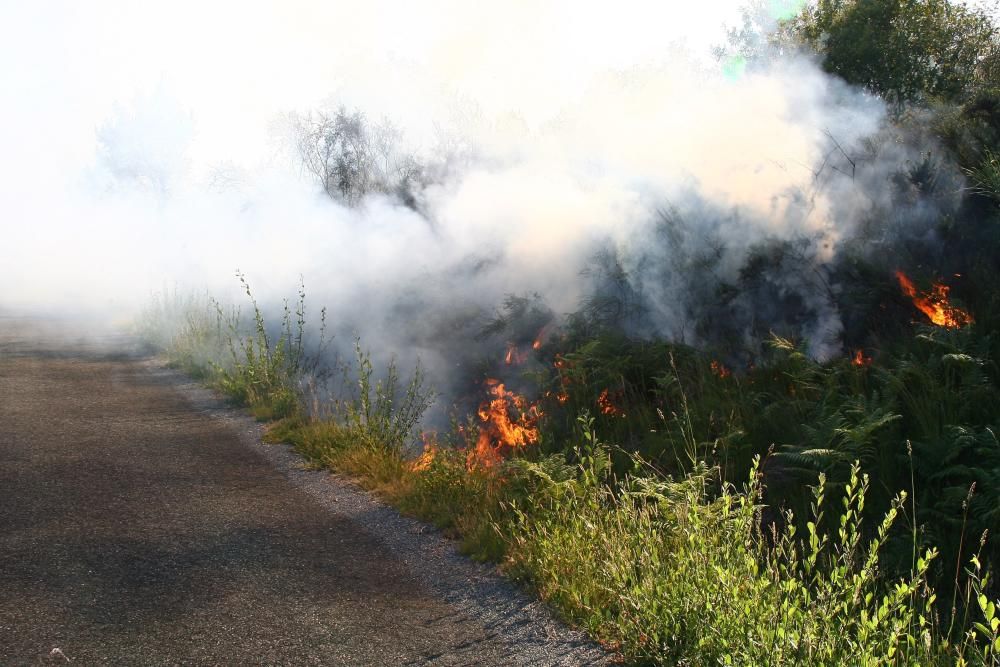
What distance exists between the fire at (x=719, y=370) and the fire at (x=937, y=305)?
1.55 meters

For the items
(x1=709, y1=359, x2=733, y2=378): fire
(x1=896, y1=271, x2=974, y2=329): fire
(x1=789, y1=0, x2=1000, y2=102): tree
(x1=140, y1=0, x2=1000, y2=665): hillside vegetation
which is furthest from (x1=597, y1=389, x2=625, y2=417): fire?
(x1=789, y1=0, x2=1000, y2=102): tree

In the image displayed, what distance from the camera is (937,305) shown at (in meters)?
6.56

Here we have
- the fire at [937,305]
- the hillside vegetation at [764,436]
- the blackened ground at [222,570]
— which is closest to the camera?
the hillside vegetation at [764,436]

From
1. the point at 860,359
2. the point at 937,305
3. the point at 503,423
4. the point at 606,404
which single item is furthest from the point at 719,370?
the point at 503,423

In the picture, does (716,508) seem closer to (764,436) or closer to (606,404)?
(764,436)

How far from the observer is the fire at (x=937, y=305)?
629 centimetres

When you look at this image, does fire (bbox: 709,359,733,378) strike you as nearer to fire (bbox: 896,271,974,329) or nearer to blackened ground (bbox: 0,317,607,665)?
fire (bbox: 896,271,974,329)

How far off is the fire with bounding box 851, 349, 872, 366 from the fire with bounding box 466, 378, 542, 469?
2.74m

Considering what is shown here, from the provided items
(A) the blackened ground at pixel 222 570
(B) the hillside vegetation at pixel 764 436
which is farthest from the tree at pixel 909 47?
(A) the blackened ground at pixel 222 570

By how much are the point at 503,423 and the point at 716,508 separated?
180 inches

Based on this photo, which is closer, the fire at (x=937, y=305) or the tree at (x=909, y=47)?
the fire at (x=937, y=305)

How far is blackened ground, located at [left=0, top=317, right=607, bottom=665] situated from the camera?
3668 mm

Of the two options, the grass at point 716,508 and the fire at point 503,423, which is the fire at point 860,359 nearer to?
the grass at point 716,508

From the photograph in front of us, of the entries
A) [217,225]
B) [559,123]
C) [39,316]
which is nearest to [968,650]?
[559,123]
